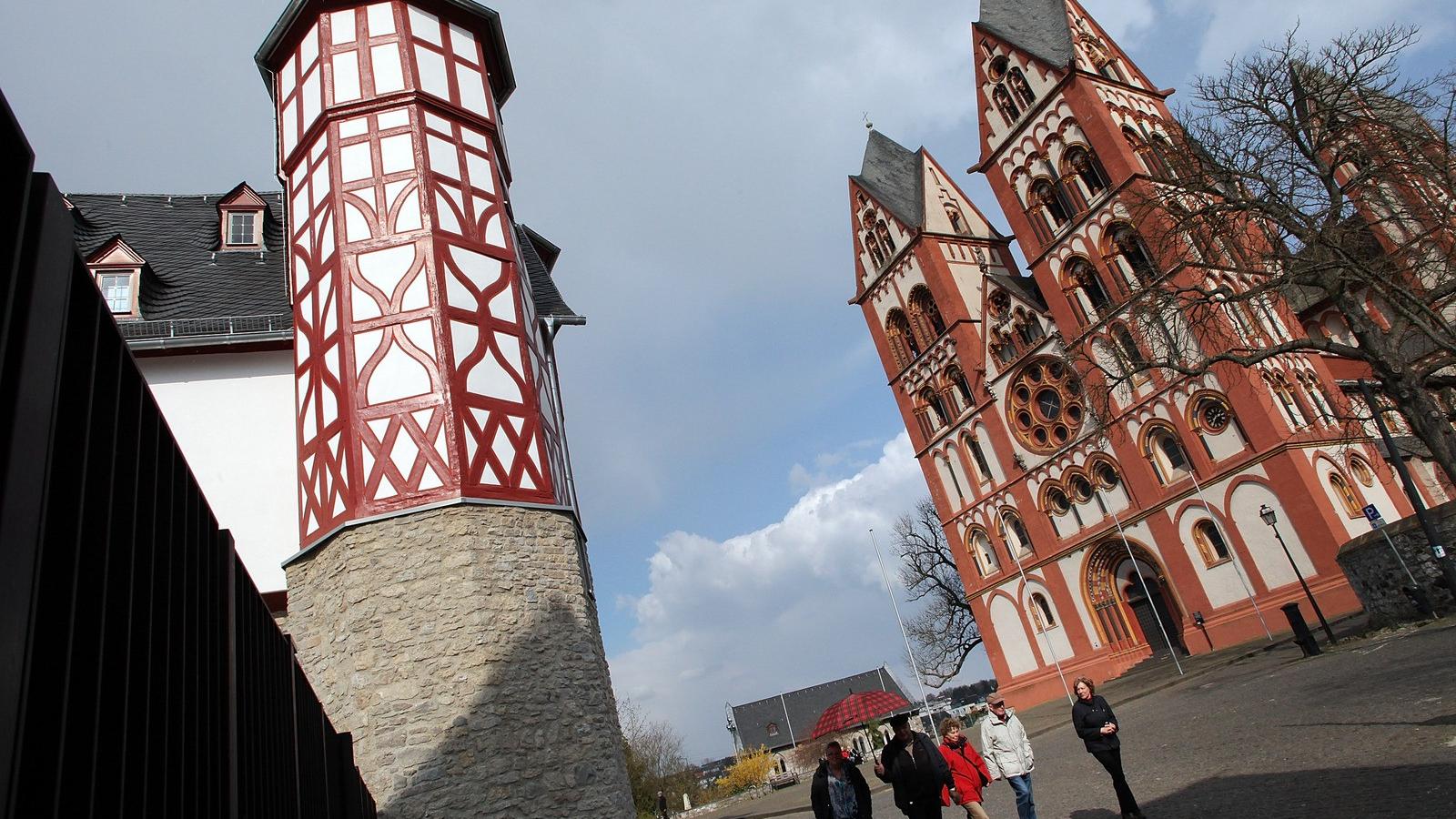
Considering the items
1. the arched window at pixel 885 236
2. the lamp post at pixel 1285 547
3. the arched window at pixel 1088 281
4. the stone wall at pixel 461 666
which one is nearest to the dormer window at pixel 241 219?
the stone wall at pixel 461 666

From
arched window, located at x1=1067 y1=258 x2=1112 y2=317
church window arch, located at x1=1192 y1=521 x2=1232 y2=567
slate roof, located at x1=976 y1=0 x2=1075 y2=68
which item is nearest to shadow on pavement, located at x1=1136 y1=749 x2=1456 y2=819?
church window arch, located at x1=1192 y1=521 x2=1232 y2=567

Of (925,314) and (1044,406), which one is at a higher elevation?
(925,314)

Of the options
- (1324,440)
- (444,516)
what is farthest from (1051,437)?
(444,516)

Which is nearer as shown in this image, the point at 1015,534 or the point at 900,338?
the point at 1015,534

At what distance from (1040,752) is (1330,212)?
982 centimetres

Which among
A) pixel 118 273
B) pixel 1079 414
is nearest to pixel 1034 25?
pixel 1079 414

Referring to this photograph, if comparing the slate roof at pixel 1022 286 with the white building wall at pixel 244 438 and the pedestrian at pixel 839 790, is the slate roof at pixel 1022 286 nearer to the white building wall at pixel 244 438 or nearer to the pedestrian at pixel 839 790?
the white building wall at pixel 244 438

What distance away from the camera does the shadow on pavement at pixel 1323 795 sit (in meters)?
5.23

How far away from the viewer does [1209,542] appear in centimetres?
2497

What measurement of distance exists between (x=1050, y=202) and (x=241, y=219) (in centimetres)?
2511

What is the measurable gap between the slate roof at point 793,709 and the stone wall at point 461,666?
2399 inches

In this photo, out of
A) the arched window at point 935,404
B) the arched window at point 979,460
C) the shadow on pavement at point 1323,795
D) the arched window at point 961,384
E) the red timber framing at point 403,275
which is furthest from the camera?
the arched window at point 935,404

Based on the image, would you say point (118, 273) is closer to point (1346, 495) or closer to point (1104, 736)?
point (1104, 736)

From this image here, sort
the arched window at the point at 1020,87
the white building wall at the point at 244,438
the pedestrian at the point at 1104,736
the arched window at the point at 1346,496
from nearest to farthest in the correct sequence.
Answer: the pedestrian at the point at 1104,736
the white building wall at the point at 244,438
the arched window at the point at 1346,496
the arched window at the point at 1020,87
